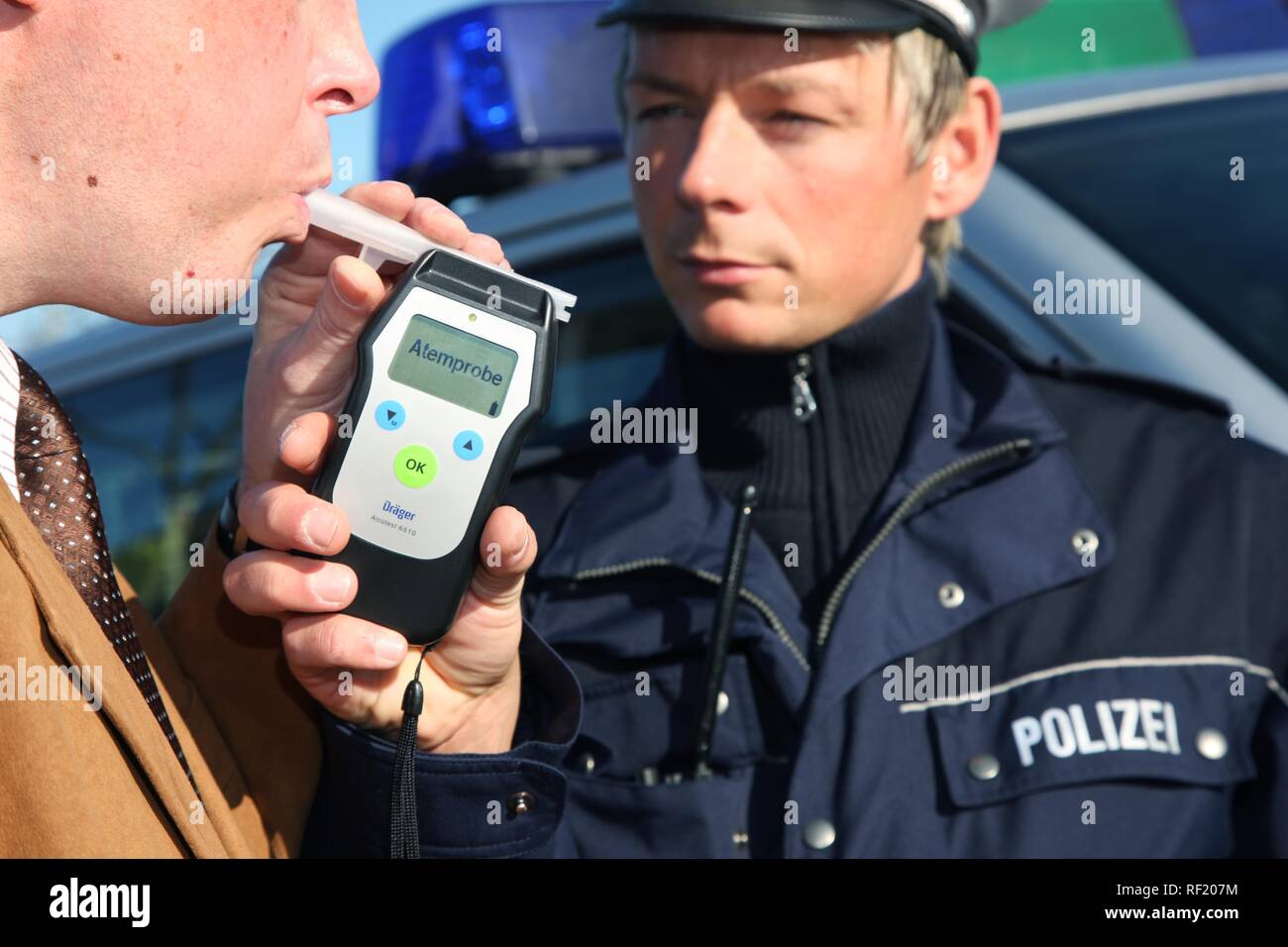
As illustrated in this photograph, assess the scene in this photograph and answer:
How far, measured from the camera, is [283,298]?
163cm

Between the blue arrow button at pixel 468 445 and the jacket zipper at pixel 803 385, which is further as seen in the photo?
the jacket zipper at pixel 803 385

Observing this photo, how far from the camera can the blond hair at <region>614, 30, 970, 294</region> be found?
2.06 metres

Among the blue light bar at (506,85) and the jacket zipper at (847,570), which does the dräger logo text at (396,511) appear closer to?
the jacket zipper at (847,570)

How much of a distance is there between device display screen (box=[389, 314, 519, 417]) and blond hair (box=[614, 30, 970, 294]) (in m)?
0.88

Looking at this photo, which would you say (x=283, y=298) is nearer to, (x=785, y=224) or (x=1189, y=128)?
(x=785, y=224)

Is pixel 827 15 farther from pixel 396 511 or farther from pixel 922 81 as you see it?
pixel 396 511

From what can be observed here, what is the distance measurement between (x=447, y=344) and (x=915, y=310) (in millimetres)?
920

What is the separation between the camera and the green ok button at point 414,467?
143cm

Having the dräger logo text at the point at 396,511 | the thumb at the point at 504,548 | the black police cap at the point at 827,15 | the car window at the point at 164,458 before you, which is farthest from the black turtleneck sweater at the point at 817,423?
the car window at the point at 164,458

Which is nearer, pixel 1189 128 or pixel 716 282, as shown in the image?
pixel 716 282

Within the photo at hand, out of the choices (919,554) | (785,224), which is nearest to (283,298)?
A: (785,224)

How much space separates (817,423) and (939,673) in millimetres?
446

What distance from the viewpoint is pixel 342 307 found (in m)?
1.45

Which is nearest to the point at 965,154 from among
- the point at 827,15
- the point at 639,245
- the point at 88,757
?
the point at 827,15
